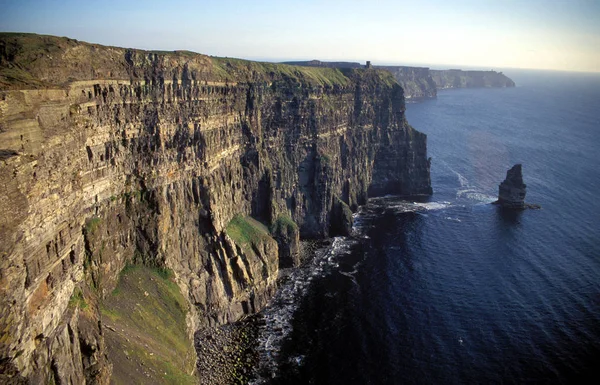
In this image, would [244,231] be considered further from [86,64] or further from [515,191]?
[515,191]

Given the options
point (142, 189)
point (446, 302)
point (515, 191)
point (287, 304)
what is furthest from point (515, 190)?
point (142, 189)

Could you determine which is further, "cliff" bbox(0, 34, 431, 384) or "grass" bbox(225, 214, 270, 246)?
"grass" bbox(225, 214, 270, 246)

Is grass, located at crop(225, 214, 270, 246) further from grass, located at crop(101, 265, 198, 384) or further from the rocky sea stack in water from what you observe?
the rocky sea stack in water

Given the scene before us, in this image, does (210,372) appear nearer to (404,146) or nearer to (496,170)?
(404,146)

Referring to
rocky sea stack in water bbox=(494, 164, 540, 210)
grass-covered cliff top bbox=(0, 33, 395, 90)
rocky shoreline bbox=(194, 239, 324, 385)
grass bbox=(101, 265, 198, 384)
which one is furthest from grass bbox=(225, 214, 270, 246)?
rocky sea stack in water bbox=(494, 164, 540, 210)

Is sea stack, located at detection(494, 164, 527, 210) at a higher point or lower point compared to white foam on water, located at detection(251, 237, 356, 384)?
higher
